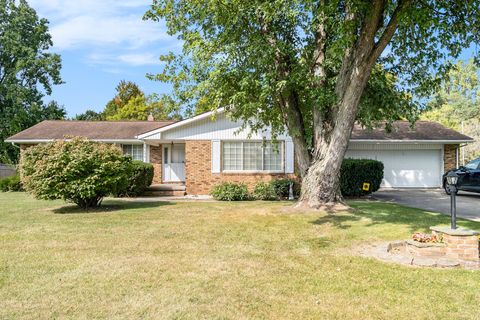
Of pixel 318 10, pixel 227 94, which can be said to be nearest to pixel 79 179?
pixel 227 94

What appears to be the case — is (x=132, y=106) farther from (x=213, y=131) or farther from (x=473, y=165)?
(x=473, y=165)

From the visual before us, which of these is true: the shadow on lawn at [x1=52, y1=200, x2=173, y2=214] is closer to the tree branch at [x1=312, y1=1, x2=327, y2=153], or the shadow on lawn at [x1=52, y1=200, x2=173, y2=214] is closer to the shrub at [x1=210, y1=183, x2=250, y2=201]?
the shrub at [x1=210, y1=183, x2=250, y2=201]

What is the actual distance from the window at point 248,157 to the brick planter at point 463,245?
11.2m

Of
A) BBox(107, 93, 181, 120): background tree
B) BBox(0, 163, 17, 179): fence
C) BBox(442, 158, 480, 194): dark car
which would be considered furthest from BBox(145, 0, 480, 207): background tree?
BBox(107, 93, 181, 120): background tree

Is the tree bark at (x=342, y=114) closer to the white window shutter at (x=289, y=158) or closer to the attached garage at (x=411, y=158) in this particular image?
the white window shutter at (x=289, y=158)

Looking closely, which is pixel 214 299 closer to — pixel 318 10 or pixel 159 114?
pixel 318 10

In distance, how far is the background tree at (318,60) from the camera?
9734 millimetres

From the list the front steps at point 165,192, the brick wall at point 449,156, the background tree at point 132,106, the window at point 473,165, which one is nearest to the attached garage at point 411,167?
the brick wall at point 449,156

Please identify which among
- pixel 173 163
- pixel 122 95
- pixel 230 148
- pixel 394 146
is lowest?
pixel 173 163

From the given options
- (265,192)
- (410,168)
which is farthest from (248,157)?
(410,168)

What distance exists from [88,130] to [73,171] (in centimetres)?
1173

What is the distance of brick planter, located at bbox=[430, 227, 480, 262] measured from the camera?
5.64 m

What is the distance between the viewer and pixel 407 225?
8.68 meters

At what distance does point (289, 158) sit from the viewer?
1672 centimetres
